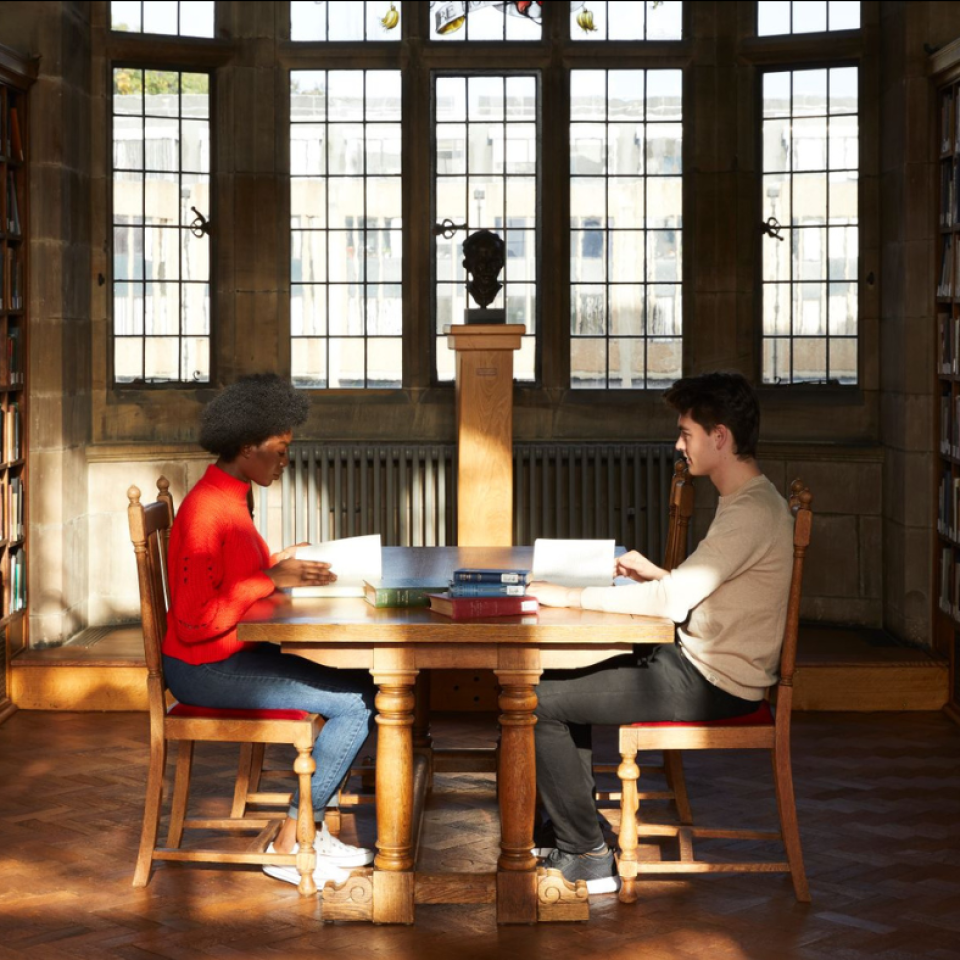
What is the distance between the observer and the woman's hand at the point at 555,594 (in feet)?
14.7

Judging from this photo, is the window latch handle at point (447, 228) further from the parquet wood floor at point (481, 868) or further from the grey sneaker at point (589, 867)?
the grey sneaker at point (589, 867)

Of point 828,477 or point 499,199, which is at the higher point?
point 499,199

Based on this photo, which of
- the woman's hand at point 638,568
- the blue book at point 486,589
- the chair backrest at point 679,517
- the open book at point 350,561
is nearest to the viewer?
the blue book at point 486,589

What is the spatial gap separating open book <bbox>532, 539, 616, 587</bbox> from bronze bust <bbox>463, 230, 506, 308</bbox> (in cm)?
330

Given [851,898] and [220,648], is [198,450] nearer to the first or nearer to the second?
[220,648]

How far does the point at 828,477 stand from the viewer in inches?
338

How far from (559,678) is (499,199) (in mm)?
4983

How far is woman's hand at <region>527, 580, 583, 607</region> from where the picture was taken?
14.7ft

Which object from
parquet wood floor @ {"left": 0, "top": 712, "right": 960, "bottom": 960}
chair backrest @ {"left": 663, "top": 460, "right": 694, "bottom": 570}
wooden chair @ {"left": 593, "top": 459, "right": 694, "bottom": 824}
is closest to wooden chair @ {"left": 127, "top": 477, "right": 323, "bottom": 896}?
parquet wood floor @ {"left": 0, "top": 712, "right": 960, "bottom": 960}

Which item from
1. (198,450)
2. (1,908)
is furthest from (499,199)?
(1,908)

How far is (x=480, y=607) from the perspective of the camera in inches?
170

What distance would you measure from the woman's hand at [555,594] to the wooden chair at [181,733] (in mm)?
740

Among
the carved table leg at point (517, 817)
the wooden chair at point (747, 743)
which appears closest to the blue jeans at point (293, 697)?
the carved table leg at point (517, 817)

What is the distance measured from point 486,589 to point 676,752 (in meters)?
1.34
